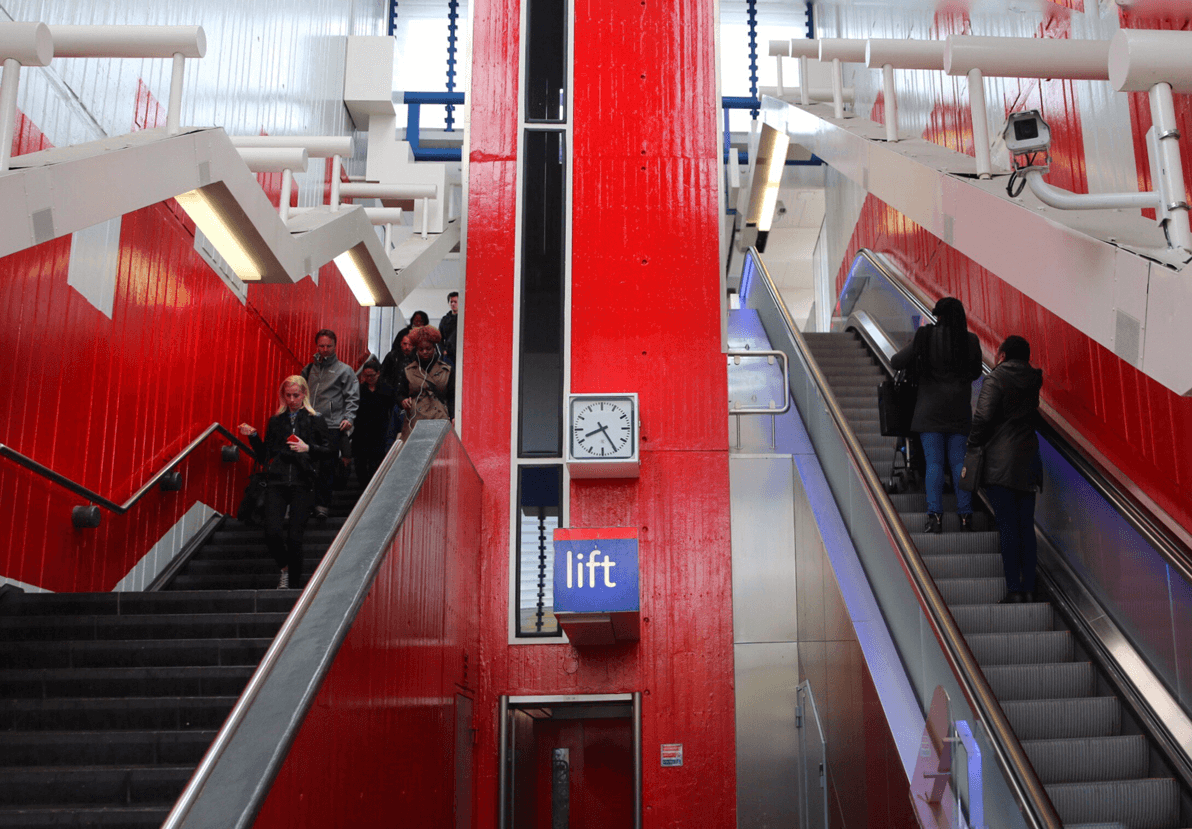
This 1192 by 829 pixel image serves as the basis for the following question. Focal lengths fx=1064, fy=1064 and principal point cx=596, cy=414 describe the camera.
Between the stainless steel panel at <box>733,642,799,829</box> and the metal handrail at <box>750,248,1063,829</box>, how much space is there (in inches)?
88.1

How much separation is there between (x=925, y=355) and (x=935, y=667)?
253cm

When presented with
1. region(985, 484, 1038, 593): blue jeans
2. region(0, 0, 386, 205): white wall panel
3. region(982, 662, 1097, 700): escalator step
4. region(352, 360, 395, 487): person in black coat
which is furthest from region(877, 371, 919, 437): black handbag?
region(0, 0, 386, 205): white wall panel

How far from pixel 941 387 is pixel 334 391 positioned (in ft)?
15.8

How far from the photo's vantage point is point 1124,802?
14.6ft

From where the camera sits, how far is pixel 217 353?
8.71m

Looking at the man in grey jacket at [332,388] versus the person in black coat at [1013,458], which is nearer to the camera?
the person in black coat at [1013,458]

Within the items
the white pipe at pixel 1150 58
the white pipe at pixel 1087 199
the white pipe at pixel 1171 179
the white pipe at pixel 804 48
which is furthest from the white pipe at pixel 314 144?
the white pipe at pixel 1171 179

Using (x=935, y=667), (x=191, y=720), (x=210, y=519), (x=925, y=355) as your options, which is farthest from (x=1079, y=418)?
(x=210, y=519)

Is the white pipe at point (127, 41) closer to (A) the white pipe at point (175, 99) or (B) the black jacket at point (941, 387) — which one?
(A) the white pipe at point (175, 99)

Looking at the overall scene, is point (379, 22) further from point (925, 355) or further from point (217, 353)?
point (925, 355)

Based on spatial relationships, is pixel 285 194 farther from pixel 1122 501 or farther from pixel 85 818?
pixel 1122 501

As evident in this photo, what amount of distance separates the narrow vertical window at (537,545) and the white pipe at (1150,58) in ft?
17.9

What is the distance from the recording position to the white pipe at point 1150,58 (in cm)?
341

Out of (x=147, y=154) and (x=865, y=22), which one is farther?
(x=865, y=22)
